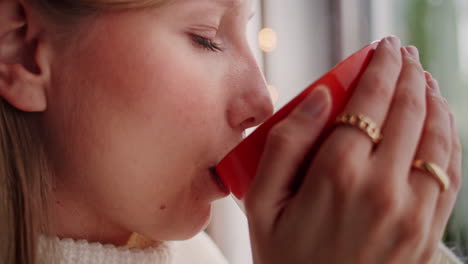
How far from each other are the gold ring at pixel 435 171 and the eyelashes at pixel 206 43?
12.9 inches

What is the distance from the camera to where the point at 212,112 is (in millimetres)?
697

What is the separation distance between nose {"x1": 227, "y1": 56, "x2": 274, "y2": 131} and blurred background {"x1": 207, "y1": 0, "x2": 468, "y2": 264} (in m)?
0.24

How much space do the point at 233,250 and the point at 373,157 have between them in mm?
1078

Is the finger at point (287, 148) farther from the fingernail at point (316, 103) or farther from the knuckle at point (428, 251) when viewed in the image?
the knuckle at point (428, 251)

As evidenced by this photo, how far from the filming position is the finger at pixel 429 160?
0.54 m

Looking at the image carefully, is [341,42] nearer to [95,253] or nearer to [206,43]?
[206,43]

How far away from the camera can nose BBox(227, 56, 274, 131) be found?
707 mm

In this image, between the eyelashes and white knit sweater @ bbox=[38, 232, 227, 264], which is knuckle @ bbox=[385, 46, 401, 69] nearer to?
the eyelashes

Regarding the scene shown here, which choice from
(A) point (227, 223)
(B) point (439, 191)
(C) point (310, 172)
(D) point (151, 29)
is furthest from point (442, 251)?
(A) point (227, 223)

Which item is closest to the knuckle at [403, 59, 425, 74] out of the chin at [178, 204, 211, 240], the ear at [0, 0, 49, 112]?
the chin at [178, 204, 211, 240]

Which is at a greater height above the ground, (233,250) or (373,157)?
(373,157)

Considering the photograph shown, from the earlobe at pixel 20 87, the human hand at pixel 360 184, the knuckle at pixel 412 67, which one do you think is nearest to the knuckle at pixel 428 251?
the human hand at pixel 360 184

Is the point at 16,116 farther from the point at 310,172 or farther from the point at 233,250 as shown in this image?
the point at 233,250

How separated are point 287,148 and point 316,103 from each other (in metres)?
0.06
